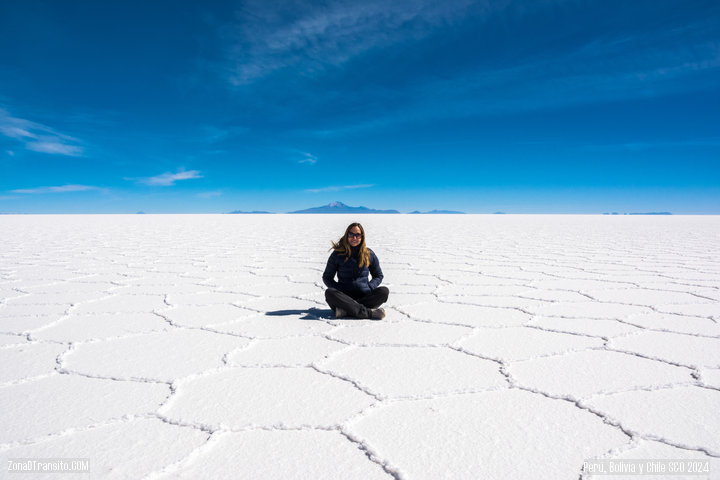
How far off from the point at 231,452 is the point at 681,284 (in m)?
3.37

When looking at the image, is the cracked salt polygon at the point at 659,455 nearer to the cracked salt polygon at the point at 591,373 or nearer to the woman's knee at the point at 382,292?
the cracked salt polygon at the point at 591,373

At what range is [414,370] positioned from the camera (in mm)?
1571

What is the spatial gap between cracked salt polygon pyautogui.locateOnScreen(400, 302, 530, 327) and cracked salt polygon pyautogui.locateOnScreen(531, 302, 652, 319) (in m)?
0.18

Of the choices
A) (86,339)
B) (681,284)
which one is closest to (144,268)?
(86,339)

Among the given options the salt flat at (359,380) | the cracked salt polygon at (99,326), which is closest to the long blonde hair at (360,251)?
the salt flat at (359,380)

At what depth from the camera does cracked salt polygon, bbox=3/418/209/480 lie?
999mm

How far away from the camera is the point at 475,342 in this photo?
188cm

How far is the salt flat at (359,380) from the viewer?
3.45 ft

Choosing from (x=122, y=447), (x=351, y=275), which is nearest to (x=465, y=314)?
(x=351, y=275)

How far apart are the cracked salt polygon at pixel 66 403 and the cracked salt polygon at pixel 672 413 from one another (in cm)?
129

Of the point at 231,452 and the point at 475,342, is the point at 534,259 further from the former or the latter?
the point at 231,452

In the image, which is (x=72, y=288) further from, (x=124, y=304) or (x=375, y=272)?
(x=375, y=272)

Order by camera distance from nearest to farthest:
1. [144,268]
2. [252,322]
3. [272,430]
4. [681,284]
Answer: [272,430], [252,322], [681,284], [144,268]

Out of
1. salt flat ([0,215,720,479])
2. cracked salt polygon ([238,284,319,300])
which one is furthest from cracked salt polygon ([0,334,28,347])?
cracked salt polygon ([238,284,319,300])
